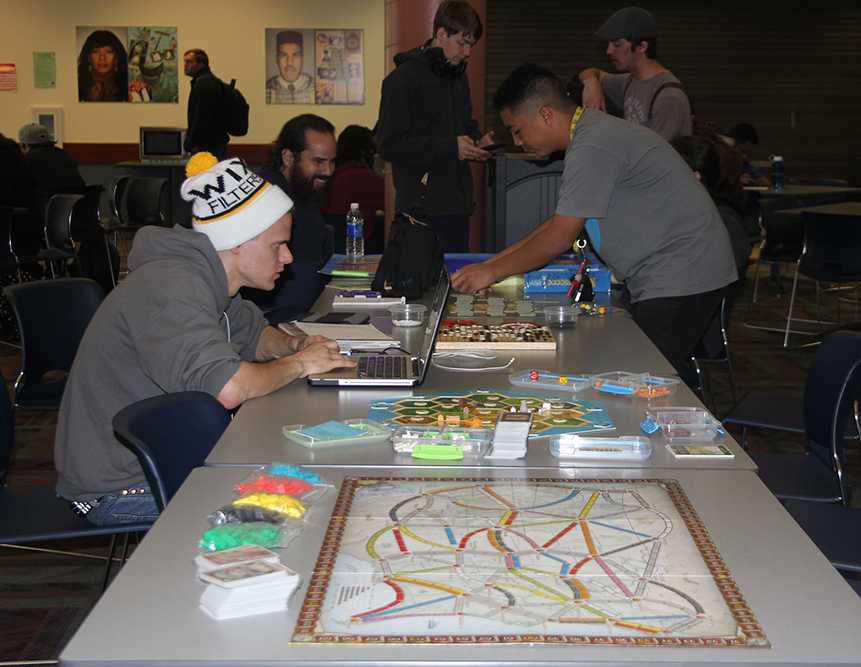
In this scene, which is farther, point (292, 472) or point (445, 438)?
point (445, 438)

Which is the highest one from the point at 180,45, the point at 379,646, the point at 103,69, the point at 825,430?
the point at 180,45

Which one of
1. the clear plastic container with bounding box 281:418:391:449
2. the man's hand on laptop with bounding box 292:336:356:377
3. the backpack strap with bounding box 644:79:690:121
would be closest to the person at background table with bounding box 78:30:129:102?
the backpack strap with bounding box 644:79:690:121

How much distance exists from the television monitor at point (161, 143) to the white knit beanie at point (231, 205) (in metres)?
7.91

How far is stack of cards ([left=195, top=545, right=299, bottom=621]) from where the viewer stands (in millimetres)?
1256

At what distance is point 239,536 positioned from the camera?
4.74 feet

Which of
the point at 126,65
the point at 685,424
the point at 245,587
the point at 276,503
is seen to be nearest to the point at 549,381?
the point at 685,424

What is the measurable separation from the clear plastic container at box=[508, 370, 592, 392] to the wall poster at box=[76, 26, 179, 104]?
9123mm

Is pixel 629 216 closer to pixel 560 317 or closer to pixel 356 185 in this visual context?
pixel 560 317

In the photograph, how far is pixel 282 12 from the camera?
10680 millimetres

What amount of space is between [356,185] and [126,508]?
14.5 ft

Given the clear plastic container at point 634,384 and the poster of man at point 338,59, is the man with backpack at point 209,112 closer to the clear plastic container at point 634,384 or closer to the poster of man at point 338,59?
the poster of man at point 338,59

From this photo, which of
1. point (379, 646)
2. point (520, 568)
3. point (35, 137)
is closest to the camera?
point (379, 646)

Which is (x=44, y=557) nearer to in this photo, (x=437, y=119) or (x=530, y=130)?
(x=530, y=130)

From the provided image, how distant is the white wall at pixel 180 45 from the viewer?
1067cm
